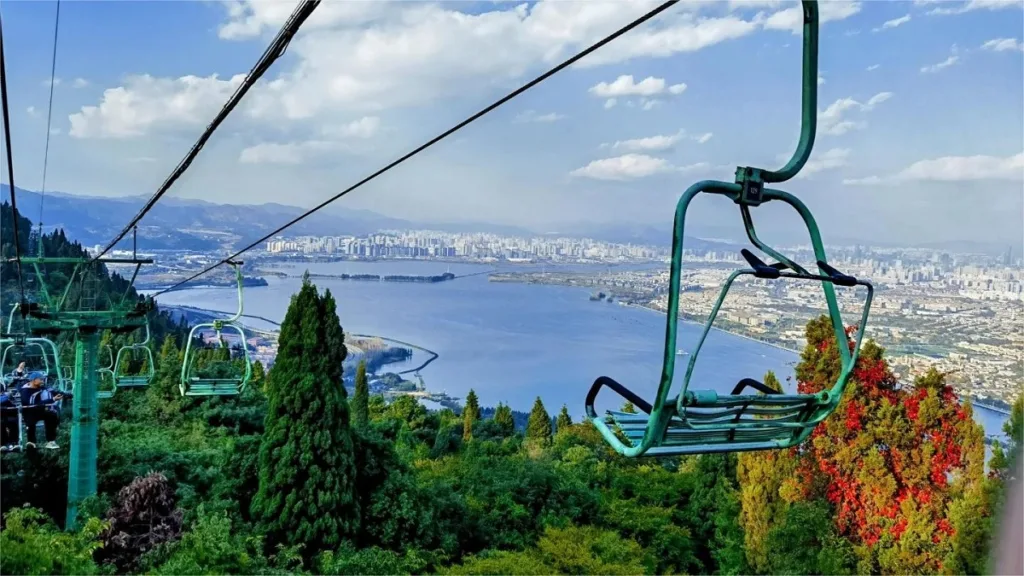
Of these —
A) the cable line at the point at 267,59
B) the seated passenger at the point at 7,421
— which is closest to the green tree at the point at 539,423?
the seated passenger at the point at 7,421

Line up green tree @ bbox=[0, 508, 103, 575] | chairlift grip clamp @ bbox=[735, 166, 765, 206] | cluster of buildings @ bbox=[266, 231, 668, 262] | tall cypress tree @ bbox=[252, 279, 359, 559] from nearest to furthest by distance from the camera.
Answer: chairlift grip clamp @ bbox=[735, 166, 765, 206] < green tree @ bbox=[0, 508, 103, 575] < tall cypress tree @ bbox=[252, 279, 359, 559] < cluster of buildings @ bbox=[266, 231, 668, 262]

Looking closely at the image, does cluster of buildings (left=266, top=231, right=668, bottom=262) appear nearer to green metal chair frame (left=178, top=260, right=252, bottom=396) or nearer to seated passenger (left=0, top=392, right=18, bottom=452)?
green metal chair frame (left=178, top=260, right=252, bottom=396)

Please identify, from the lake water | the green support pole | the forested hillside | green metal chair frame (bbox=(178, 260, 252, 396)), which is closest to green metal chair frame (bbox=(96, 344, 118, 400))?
the green support pole

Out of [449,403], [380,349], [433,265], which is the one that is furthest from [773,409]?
[433,265]

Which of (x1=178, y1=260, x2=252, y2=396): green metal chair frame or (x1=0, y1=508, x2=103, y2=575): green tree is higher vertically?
(x1=178, y1=260, x2=252, y2=396): green metal chair frame

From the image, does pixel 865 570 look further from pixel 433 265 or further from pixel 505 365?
pixel 433 265

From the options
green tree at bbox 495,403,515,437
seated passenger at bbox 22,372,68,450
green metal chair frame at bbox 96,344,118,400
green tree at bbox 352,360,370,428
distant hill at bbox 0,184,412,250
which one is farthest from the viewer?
distant hill at bbox 0,184,412,250
